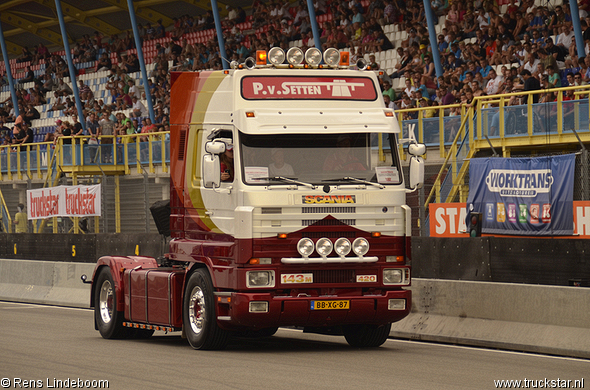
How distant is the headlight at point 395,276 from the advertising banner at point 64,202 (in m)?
13.3

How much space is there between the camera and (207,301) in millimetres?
12547

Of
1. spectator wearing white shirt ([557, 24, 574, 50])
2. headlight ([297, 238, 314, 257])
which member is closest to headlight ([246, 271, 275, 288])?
headlight ([297, 238, 314, 257])

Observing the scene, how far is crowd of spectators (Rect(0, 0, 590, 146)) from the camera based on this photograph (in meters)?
23.5

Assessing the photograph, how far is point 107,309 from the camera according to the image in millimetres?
14930

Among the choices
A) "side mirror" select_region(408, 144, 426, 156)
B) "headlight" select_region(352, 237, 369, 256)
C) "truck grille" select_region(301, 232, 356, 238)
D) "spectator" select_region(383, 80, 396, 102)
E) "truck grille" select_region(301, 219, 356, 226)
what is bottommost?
"headlight" select_region(352, 237, 369, 256)

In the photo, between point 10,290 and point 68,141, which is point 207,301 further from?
point 68,141

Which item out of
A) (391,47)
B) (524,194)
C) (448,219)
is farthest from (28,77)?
(524,194)

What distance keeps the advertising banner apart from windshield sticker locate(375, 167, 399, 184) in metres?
13.2

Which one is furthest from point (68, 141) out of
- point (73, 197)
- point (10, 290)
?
point (10, 290)

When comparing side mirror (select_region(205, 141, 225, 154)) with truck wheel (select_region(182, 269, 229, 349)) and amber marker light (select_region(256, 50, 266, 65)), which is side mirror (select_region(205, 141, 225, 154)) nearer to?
amber marker light (select_region(256, 50, 266, 65))

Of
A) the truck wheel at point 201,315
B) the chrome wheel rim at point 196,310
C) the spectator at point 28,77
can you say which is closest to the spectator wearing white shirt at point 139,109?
the spectator at point 28,77

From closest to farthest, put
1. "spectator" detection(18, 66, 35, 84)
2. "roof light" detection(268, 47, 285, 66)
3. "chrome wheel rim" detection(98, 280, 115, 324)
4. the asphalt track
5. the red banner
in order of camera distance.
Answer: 1. the asphalt track
2. "roof light" detection(268, 47, 285, 66)
3. "chrome wheel rim" detection(98, 280, 115, 324)
4. the red banner
5. "spectator" detection(18, 66, 35, 84)

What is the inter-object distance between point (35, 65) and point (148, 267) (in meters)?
41.8

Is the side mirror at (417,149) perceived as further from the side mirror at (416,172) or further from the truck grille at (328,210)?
the truck grille at (328,210)
